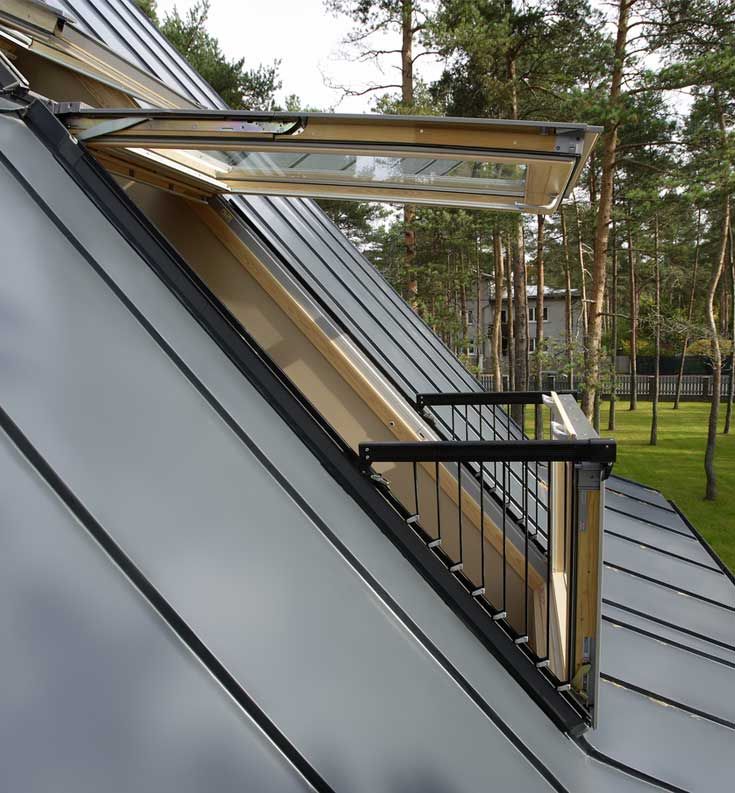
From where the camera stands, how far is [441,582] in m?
2.83

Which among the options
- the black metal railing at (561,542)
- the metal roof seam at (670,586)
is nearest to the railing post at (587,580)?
the black metal railing at (561,542)

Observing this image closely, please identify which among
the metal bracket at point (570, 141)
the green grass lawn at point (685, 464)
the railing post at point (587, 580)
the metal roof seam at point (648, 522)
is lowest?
the green grass lawn at point (685, 464)

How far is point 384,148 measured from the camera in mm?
2838

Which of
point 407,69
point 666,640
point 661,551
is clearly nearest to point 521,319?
point 407,69

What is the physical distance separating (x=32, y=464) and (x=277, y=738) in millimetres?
1042

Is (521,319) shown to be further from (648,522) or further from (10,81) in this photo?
(10,81)

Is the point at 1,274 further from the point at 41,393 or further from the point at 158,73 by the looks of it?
the point at 158,73

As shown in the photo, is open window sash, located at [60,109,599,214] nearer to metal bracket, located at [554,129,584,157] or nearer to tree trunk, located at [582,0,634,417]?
metal bracket, located at [554,129,584,157]

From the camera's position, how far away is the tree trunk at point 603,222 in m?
16.7

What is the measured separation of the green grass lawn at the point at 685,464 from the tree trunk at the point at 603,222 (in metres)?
5.08

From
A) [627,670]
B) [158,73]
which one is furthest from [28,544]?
[158,73]

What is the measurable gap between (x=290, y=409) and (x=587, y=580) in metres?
1.48

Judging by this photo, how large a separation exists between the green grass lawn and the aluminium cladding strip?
625 inches

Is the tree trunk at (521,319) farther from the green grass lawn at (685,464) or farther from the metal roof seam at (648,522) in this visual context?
the metal roof seam at (648,522)
